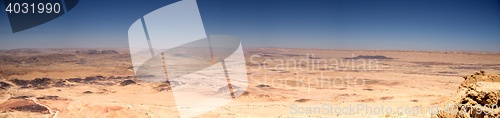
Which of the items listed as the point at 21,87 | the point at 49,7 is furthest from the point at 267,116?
the point at 21,87

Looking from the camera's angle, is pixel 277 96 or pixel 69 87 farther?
pixel 69 87

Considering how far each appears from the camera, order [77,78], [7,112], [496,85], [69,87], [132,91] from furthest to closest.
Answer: [77,78]
[69,87]
[132,91]
[7,112]
[496,85]

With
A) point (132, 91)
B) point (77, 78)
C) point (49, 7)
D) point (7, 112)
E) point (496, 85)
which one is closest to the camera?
point (496, 85)

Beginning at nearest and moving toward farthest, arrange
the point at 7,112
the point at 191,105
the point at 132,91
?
the point at 7,112 → the point at 191,105 → the point at 132,91

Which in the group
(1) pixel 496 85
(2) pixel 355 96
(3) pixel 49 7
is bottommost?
(2) pixel 355 96

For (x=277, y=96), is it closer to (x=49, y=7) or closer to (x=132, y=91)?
(x=132, y=91)

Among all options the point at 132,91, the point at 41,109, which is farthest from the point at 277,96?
the point at 41,109

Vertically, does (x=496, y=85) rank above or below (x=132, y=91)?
above

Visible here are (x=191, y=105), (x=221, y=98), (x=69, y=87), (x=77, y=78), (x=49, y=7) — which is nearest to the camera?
(x=49, y=7)

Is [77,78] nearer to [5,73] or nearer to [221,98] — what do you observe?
[5,73]
